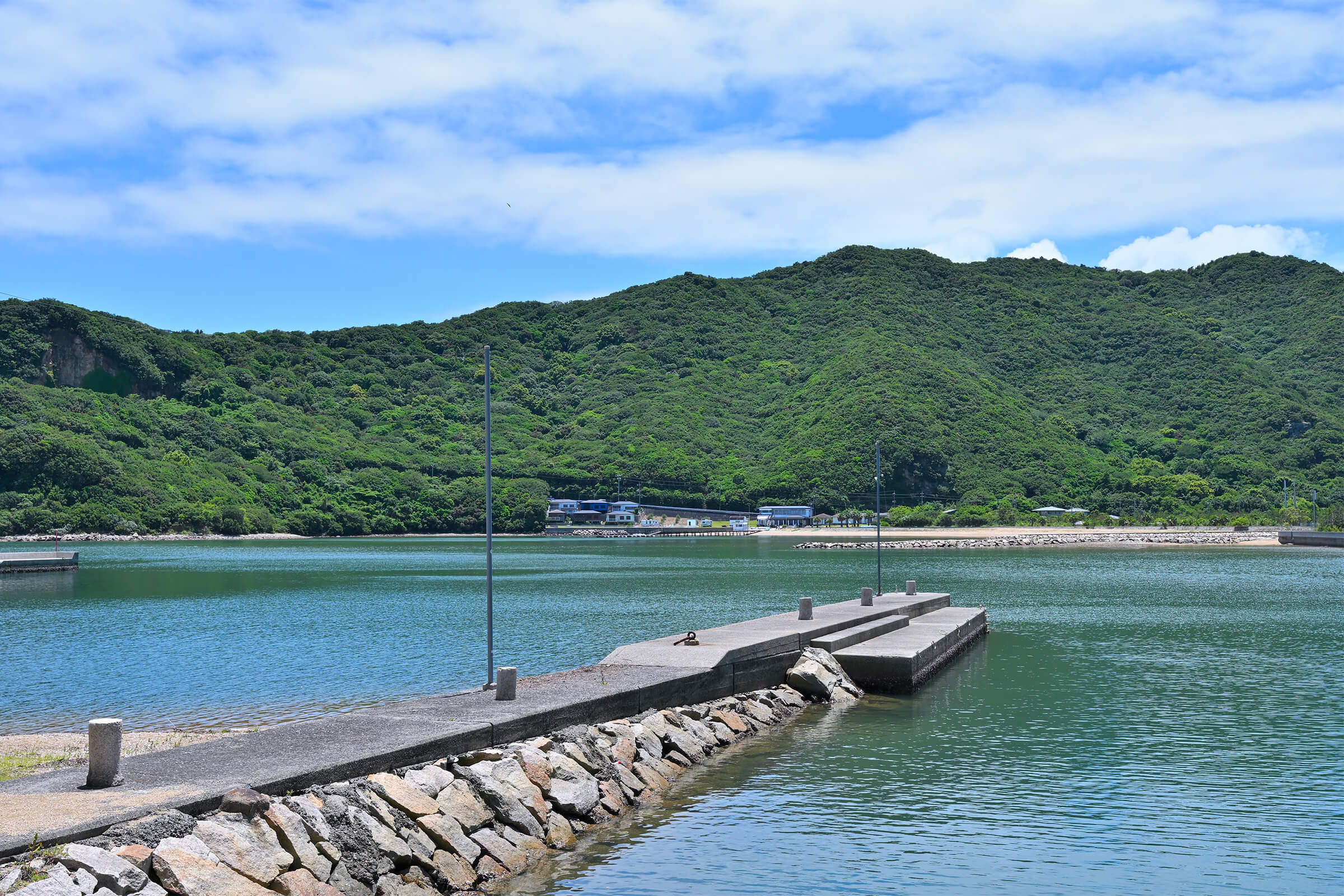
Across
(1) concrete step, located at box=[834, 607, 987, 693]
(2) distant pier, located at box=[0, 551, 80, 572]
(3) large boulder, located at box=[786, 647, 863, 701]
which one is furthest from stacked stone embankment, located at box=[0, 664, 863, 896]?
(2) distant pier, located at box=[0, 551, 80, 572]

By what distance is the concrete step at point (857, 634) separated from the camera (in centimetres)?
2522

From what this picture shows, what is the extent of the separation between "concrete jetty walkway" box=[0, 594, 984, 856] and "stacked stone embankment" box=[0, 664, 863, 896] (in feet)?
0.67

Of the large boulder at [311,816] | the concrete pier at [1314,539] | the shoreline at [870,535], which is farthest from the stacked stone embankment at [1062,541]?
the large boulder at [311,816]

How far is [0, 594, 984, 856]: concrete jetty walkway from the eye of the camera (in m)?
10.1

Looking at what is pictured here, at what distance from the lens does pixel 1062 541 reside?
391 feet

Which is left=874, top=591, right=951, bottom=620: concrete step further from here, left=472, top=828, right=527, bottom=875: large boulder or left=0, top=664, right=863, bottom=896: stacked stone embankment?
left=472, top=828, right=527, bottom=875: large boulder

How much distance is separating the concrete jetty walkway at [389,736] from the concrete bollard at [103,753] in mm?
102

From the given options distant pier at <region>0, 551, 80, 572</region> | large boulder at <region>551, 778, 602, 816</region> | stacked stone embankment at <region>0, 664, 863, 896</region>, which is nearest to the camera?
stacked stone embankment at <region>0, 664, 863, 896</region>

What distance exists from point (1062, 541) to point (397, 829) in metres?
116

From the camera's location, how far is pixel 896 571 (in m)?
72.4

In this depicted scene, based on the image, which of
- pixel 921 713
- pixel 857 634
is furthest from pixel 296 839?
pixel 857 634

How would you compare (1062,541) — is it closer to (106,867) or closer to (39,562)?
(39,562)

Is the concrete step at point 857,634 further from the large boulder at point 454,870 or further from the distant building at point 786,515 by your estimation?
the distant building at point 786,515

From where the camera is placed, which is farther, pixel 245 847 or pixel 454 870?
pixel 454 870
